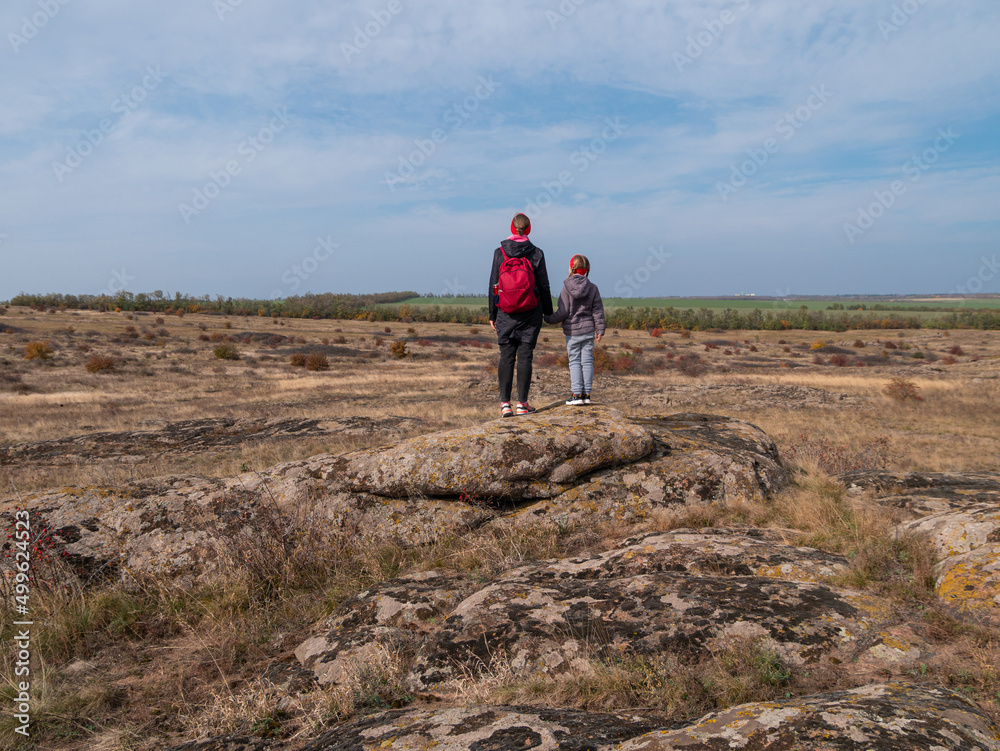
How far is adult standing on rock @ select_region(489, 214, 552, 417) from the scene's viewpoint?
23.9ft

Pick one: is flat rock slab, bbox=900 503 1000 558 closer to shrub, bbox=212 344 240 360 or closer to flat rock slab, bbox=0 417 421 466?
flat rock slab, bbox=0 417 421 466

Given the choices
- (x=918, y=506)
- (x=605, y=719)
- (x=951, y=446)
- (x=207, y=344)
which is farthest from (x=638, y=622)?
(x=207, y=344)

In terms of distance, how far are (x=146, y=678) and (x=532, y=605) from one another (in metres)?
3.00

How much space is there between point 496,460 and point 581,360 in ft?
8.98

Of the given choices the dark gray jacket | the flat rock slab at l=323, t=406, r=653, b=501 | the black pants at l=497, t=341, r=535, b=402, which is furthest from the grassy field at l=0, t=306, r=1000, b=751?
the dark gray jacket

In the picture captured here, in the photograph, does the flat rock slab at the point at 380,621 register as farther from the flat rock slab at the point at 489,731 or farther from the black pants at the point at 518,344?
the black pants at the point at 518,344

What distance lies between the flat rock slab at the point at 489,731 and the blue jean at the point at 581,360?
567 centimetres

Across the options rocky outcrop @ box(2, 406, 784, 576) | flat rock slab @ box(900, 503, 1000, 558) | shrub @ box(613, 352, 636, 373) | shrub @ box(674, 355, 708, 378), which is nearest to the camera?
flat rock slab @ box(900, 503, 1000, 558)

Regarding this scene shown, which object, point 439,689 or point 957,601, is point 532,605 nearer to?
point 439,689

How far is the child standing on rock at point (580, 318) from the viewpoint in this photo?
311 inches

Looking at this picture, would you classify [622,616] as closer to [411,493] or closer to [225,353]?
[411,493]

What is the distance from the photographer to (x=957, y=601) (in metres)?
3.47

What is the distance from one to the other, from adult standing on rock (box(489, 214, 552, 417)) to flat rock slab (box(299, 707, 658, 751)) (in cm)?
510

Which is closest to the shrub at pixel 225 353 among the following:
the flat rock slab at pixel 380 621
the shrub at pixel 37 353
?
the shrub at pixel 37 353
